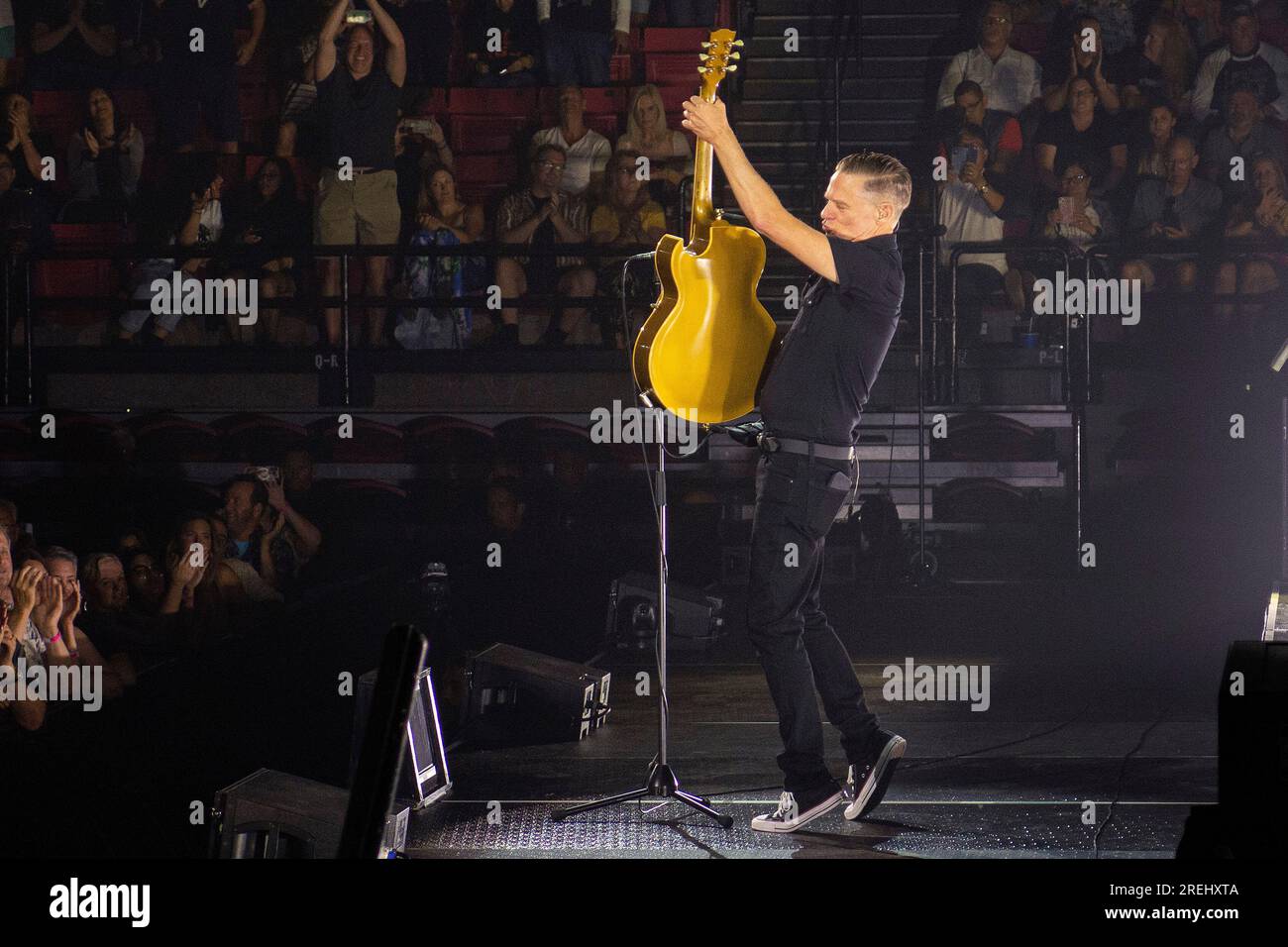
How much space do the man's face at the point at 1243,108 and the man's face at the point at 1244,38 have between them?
340 millimetres

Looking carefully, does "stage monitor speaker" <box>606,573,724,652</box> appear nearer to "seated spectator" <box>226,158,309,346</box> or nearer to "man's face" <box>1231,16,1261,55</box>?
"seated spectator" <box>226,158,309,346</box>

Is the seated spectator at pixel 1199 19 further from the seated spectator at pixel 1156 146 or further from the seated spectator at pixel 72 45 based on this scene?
the seated spectator at pixel 72 45

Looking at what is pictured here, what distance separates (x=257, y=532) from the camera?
6.20m

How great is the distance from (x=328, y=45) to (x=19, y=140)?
5.41 feet

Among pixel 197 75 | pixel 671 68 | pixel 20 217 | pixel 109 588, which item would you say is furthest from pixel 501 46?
pixel 109 588

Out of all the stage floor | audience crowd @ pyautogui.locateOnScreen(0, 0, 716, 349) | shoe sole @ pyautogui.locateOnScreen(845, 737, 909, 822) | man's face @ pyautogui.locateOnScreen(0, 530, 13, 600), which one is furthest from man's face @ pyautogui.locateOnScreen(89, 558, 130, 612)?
shoe sole @ pyautogui.locateOnScreen(845, 737, 909, 822)

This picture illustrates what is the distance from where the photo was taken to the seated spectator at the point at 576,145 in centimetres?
763

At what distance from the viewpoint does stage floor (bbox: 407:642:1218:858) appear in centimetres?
344

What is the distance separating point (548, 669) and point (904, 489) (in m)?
2.98

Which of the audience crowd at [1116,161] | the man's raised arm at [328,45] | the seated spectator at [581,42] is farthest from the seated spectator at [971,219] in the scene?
the man's raised arm at [328,45]

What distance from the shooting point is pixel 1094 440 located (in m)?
7.31

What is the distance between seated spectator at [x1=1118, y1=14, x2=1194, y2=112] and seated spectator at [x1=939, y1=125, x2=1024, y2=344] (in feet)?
3.01

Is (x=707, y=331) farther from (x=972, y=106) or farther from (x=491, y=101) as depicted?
(x=491, y=101)

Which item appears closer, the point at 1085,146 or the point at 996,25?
the point at 1085,146
